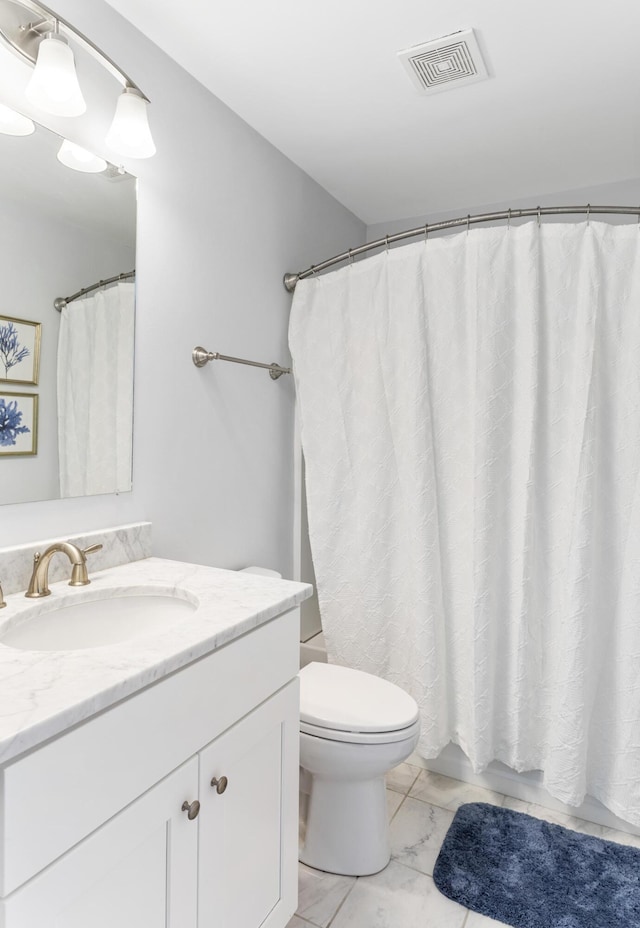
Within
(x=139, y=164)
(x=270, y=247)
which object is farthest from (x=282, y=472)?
(x=139, y=164)

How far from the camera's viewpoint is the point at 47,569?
1.21m

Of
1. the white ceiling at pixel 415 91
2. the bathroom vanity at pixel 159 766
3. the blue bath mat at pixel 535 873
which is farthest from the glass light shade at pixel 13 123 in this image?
the blue bath mat at pixel 535 873

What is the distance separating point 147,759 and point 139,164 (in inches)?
56.3

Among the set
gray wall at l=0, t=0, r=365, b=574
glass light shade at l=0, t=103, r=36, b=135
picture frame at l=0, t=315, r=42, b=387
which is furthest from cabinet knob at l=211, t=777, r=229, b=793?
glass light shade at l=0, t=103, r=36, b=135

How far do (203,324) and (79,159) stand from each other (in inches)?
21.4

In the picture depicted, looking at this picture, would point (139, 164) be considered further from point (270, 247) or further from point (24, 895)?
point (24, 895)

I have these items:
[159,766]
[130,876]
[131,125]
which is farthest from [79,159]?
[130,876]

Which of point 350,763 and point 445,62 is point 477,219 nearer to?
point 445,62

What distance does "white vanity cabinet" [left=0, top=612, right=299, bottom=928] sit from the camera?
0.71 meters

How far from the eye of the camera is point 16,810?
67 cm

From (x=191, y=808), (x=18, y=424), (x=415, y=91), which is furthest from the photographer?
(x=415, y=91)

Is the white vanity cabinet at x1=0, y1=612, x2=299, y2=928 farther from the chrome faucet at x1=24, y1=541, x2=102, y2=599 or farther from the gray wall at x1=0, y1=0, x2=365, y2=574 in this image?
the gray wall at x1=0, y1=0, x2=365, y2=574

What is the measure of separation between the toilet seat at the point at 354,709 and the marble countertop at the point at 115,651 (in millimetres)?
464

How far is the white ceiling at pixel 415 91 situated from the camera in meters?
1.47
